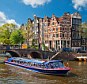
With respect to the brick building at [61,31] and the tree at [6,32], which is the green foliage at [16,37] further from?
the brick building at [61,31]

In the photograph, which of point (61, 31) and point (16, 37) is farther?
point (16, 37)

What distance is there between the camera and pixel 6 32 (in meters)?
98.4

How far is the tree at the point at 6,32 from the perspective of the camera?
318 ft

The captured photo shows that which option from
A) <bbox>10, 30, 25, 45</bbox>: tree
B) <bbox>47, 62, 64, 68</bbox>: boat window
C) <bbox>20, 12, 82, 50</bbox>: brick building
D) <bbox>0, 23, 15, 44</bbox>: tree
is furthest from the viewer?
<bbox>0, 23, 15, 44</bbox>: tree

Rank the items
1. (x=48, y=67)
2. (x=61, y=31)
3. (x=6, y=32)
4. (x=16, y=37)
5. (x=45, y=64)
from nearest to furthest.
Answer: (x=48, y=67)
(x=45, y=64)
(x=61, y=31)
(x=16, y=37)
(x=6, y=32)

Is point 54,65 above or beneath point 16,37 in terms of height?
beneath

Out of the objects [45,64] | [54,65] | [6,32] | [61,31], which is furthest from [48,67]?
[6,32]

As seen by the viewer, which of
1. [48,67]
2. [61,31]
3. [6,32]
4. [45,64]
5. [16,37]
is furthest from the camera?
[6,32]

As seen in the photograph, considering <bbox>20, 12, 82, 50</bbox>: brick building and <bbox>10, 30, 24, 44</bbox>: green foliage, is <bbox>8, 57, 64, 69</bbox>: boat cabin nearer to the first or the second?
<bbox>20, 12, 82, 50</bbox>: brick building

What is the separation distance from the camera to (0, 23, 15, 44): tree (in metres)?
97.0

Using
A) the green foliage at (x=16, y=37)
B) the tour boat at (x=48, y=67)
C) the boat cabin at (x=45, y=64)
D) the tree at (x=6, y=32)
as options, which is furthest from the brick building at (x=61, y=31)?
the tour boat at (x=48, y=67)

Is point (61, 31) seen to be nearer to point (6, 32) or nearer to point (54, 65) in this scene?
point (6, 32)

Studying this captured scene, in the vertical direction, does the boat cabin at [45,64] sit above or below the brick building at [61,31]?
below

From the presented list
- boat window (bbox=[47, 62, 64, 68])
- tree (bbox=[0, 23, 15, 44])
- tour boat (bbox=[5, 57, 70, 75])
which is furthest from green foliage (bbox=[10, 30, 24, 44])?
boat window (bbox=[47, 62, 64, 68])
